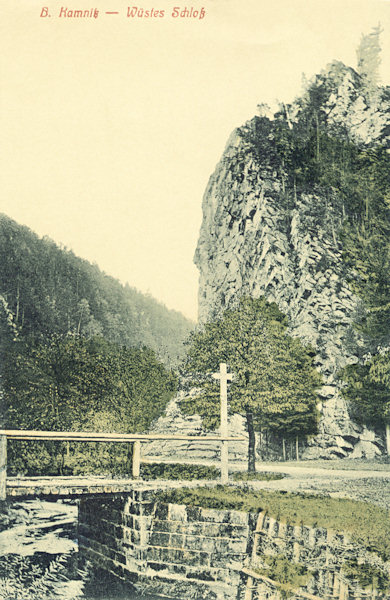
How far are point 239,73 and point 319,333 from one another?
1812cm

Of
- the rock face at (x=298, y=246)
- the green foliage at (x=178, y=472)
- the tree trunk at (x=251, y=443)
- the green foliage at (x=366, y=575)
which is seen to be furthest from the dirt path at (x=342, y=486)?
the rock face at (x=298, y=246)

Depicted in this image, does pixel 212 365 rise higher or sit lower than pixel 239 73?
lower

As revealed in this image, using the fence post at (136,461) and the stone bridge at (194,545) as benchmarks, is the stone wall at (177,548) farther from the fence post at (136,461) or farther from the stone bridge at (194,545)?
the fence post at (136,461)

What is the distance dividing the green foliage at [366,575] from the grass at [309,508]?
34 centimetres

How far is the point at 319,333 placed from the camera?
3020cm

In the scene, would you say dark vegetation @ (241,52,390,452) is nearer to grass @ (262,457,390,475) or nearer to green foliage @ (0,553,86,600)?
grass @ (262,457,390,475)

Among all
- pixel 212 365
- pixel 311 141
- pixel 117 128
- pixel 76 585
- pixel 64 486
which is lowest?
pixel 76 585

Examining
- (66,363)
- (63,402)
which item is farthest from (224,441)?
(66,363)

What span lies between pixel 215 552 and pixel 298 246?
24360 mm

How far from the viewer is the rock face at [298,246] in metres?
27.7

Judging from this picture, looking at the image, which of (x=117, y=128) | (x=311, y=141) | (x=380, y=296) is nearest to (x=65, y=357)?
(x=117, y=128)

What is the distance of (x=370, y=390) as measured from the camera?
25562 millimetres

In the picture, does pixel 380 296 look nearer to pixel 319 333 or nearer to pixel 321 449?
pixel 319 333

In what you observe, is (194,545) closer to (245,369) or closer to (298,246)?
(245,369)
